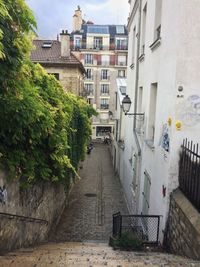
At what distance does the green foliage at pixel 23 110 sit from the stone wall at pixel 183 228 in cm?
297

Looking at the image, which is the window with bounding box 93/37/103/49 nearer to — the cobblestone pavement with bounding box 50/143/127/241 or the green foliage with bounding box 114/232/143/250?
the cobblestone pavement with bounding box 50/143/127/241

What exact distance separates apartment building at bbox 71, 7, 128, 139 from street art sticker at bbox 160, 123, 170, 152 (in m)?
41.8

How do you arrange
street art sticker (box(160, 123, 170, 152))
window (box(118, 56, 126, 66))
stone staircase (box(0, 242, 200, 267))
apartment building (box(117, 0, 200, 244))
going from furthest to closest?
window (box(118, 56, 126, 66)), street art sticker (box(160, 123, 170, 152)), apartment building (box(117, 0, 200, 244)), stone staircase (box(0, 242, 200, 267))

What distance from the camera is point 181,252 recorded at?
625 cm

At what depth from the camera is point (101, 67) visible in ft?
165

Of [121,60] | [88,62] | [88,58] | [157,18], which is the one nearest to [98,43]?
[88,58]

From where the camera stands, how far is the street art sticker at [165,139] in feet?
24.6

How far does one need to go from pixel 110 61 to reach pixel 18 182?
45.5 metres

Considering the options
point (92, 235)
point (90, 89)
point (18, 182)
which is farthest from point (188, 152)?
point (90, 89)

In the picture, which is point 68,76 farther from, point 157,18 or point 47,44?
point 157,18

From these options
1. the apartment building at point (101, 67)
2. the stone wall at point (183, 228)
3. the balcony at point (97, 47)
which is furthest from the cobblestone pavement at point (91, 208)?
the balcony at point (97, 47)

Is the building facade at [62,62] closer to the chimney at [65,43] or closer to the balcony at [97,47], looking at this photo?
the chimney at [65,43]

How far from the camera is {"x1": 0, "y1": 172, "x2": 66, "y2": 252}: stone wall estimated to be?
591 centimetres

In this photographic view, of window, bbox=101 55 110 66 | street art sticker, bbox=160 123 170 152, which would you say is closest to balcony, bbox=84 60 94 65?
window, bbox=101 55 110 66
